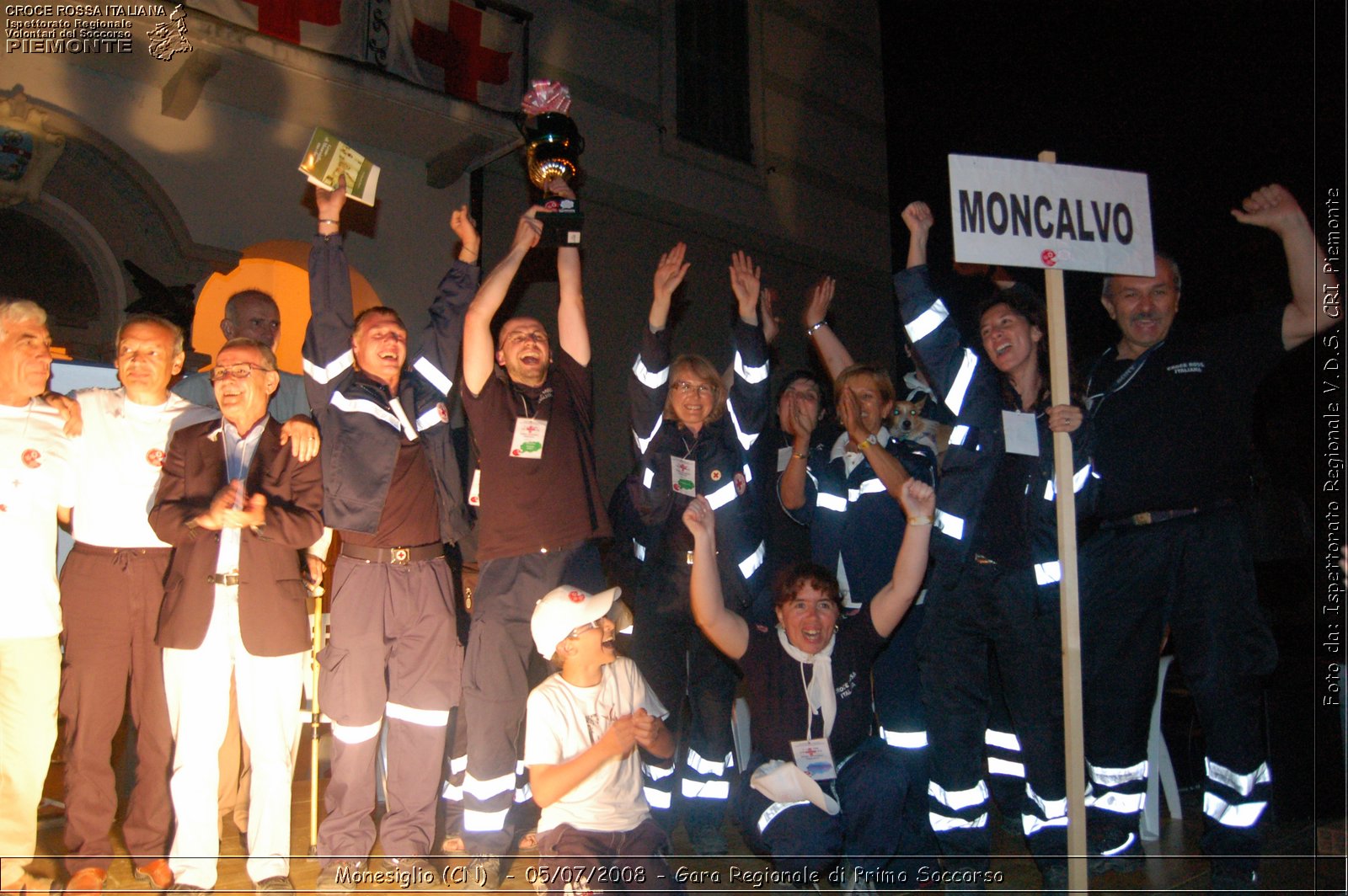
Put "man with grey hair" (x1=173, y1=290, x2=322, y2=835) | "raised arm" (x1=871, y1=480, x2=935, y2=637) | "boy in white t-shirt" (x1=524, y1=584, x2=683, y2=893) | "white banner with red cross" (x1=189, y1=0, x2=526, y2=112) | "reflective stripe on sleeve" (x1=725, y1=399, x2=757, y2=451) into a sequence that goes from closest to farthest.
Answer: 1. "boy in white t-shirt" (x1=524, y1=584, x2=683, y2=893)
2. "raised arm" (x1=871, y1=480, x2=935, y2=637)
3. "man with grey hair" (x1=173, y1=290, x2=322, y2=835)
4. "reflective stripe on sleeve" (x1=725, y1=399, x2=757, y2=451)
5. "white banner with red cross" (x1=189, y1=0, x2=526, y2=112)

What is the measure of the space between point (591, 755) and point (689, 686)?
4.04 feet

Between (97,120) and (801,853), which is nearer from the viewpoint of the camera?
(801,853)

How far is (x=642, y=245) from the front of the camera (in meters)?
9.04

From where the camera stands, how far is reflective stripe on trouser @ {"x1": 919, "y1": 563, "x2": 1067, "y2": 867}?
131 inches

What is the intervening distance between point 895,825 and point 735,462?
164 cm

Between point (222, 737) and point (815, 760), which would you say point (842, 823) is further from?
point (222, 737)

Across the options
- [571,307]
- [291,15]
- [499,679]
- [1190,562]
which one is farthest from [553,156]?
[291,15]

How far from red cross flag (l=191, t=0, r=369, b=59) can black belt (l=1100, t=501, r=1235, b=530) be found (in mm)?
5889

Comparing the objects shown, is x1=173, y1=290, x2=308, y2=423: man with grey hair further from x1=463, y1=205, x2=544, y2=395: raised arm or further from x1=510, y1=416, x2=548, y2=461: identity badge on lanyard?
x1=510, y1=416, x2=548, y2=461: identity badge on lanyard

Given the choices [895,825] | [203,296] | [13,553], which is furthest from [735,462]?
[203,296]

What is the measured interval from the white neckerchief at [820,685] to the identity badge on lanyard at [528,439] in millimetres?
1235

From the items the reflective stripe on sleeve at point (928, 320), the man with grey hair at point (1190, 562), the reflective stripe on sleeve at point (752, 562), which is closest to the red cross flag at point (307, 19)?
the reflective stripe on sleeve at point (752, 562)

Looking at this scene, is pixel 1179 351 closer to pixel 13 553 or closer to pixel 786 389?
pixel 786 389

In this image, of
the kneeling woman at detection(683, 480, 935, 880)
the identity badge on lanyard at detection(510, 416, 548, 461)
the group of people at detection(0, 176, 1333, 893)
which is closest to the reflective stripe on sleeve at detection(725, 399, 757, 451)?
the group of people at detection(0, 176, 1333, 893)
